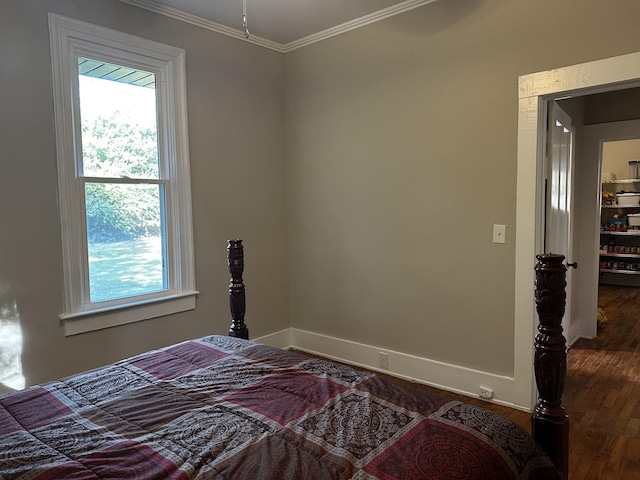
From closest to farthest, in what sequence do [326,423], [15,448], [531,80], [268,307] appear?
[15,448], [326,423], [531,80], [268,307]

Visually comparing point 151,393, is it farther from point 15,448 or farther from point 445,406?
point 445,406

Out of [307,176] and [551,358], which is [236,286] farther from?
[551,358]

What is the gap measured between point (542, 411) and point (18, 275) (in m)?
2.68

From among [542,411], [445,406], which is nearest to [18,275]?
[445,406]

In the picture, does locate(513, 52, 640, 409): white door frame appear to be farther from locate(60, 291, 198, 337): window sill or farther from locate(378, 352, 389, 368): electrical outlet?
locate(60, 291, 198, 337): window sill

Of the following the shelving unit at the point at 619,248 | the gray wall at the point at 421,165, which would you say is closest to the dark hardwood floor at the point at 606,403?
the gray wall at the point at 421,165

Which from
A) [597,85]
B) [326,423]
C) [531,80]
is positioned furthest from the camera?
[531,80]

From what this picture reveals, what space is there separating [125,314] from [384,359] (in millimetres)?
1945

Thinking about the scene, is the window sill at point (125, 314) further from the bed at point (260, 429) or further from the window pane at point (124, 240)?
the bed at point (260, 429)

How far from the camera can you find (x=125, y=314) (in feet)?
9.74

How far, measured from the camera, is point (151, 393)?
1.62m

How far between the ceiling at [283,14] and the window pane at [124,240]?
127 cm

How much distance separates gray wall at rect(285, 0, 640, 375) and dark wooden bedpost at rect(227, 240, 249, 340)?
4.19ft

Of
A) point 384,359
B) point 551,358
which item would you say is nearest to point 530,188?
point 551,358
